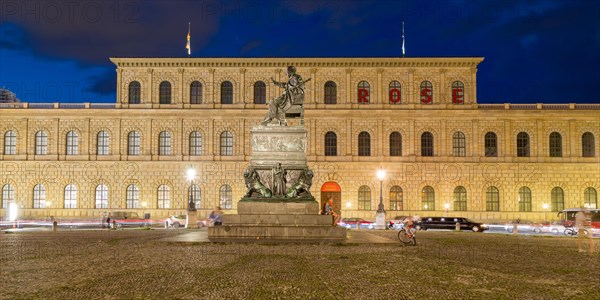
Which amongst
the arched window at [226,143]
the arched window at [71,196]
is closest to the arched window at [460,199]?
the arched window at [226,143]

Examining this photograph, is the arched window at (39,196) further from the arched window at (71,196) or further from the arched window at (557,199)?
the arched window at (557,199)

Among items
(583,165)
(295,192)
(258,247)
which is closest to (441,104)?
(583,165)

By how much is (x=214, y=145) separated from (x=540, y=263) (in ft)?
124

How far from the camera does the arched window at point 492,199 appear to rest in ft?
159

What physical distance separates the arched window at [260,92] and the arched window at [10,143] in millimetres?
22003

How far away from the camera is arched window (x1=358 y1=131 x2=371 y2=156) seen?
4955 centimetres

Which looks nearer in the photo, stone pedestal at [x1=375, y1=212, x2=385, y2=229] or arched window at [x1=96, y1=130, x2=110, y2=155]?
stone pedestal at [x1=375, y1=212, x2=385, y2=229]

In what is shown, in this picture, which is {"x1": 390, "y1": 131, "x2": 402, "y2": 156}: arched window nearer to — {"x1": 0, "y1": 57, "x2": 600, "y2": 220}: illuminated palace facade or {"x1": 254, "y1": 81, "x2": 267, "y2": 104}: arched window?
{"x1": 0, "y1": 57, "x2": 600, "y2": 220}: illuminated palace facade

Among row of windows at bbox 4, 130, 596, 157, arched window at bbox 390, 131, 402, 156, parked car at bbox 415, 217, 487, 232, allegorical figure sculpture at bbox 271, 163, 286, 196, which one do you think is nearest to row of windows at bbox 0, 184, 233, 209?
row of windows at bbox 4, 130, 596, 157

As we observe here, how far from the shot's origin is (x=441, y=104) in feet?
164

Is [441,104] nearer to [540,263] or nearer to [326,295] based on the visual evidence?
[540,263]

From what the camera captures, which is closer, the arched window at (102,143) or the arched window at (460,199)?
the arched window at (460,199)

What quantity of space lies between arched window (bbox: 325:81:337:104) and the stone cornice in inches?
65.0

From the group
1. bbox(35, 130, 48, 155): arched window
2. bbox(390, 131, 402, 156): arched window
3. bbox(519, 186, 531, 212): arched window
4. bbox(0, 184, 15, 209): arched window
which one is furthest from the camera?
bbox(35, 130, 48, 155): arched window
